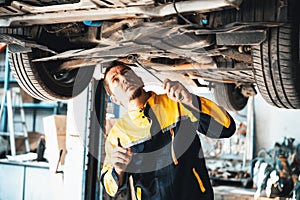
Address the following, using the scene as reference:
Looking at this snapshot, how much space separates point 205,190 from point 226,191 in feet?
8.51

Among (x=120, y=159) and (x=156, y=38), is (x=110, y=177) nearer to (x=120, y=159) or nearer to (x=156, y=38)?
Result: (x=120, y=159)

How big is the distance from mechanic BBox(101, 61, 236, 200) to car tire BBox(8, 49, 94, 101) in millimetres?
450

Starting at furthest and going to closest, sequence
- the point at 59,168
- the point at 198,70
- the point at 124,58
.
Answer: the point at 59,168
the point at 198,70
the point at 124,58

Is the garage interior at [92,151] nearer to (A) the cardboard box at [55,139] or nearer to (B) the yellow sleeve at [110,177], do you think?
(A) the cardboard box at [55,139]

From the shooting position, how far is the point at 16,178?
4594 mm

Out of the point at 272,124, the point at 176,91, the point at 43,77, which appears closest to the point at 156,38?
the point at 176,91

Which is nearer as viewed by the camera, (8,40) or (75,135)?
(8,40)

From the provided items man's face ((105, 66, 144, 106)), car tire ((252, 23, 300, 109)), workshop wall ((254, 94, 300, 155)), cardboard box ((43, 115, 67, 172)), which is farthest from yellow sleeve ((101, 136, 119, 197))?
workshop wall ((254, 94, 300, 155))

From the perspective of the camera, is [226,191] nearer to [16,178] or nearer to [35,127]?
[16,178]

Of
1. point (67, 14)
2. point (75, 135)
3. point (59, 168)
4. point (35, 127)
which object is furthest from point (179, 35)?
point (35, 127)

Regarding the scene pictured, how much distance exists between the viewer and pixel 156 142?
6.98ft

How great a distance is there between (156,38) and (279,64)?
20.2 inches

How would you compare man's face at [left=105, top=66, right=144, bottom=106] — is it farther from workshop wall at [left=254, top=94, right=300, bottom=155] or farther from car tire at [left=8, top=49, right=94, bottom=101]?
workshop wall at [left=254, top=94, right=300, bottom=155]

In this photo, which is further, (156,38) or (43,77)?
(43,77)
